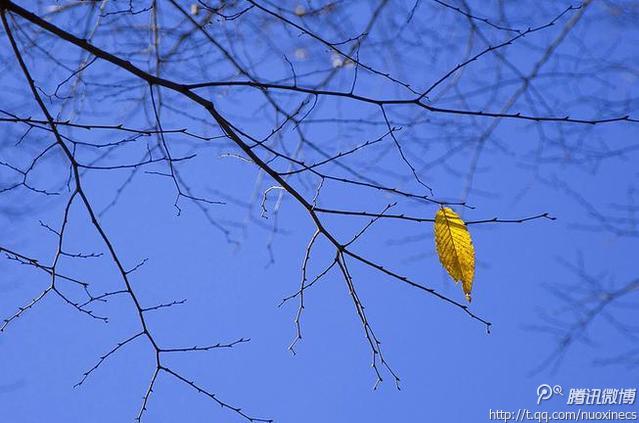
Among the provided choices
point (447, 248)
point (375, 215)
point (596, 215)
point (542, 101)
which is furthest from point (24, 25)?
point (596, 215)

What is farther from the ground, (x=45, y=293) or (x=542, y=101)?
(x=542, y=101)

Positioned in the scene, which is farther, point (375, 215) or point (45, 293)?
point (45, 293)

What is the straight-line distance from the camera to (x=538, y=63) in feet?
10.8

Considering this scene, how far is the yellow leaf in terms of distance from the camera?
191 cm

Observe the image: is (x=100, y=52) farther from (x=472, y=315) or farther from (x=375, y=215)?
(x=472, y=315)

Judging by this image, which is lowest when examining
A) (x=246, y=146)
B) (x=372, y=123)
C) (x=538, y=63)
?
(x=246, y=146)

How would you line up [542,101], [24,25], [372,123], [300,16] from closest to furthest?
[372,123] → [24,25] → [300,16] → [542,101]

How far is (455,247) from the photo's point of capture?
193 cm

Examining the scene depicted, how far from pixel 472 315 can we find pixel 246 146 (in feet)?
2.40

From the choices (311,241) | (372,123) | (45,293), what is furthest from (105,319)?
(372,123)

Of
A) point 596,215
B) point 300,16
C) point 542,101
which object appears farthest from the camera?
point 596,215

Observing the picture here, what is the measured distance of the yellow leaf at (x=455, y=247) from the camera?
1905 mm

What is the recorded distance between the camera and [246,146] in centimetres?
199

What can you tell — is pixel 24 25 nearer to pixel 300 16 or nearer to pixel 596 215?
pixel 300 16
